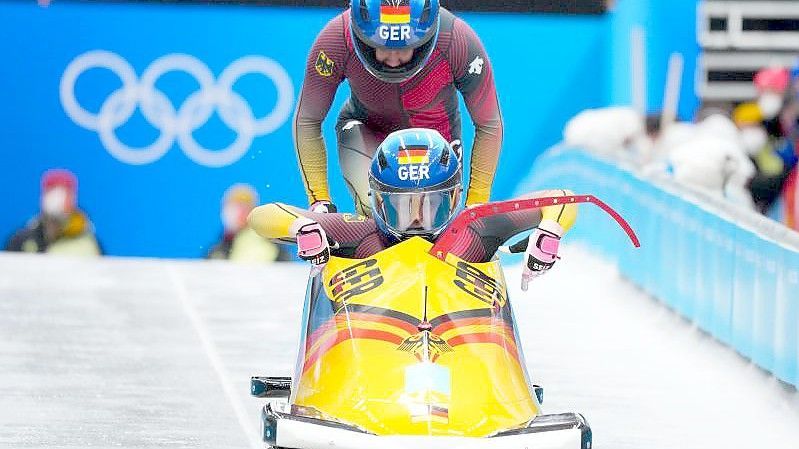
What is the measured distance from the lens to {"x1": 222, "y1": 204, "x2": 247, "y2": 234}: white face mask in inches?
576

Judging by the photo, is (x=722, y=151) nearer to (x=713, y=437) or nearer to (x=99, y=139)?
(x=713, y=437)

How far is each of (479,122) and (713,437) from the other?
1.60 m

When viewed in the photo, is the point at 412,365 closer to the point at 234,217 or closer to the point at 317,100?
the point at 317,100

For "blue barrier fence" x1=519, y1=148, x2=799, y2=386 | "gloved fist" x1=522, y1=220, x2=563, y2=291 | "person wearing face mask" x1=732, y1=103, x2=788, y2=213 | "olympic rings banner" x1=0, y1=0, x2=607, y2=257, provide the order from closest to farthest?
"gloved fist" x1=522, y1=220, x2=563, y2=291 < "blue barrier fence" x1=519, y1=148, x2=799, y2=386 < "person wearing face mask" x1=732, y1=103, x2=788, y2=213 < "olympic rings banner" x1=0, y1=0, x2=607, y2=257

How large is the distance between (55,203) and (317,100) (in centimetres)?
707

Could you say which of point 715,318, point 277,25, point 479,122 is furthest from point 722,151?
point 277,25

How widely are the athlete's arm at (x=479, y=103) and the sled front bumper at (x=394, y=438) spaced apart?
2344 mm

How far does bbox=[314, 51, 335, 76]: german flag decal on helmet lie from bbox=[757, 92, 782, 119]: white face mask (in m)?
6.56

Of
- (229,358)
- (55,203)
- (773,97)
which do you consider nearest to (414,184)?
(229,358)

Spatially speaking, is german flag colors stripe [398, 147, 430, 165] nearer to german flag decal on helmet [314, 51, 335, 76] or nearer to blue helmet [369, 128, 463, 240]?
blue helmet [369, 128, 463, 240]

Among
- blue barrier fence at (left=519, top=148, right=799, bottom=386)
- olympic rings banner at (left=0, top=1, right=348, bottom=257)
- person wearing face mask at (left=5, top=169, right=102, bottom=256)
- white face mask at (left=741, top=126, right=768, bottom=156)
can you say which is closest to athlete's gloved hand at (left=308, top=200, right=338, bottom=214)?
blue barrier fence at (left=519, top=148, right=799, bottom=386)

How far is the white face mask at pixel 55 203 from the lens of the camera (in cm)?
1517

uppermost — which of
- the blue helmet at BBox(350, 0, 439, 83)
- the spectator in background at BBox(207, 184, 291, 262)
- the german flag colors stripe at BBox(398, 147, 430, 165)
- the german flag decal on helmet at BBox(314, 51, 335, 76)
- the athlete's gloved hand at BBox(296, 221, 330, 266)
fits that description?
the blue helmet at BBox(350, 0, 439, 83)

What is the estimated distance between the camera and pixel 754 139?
46.0 feet
